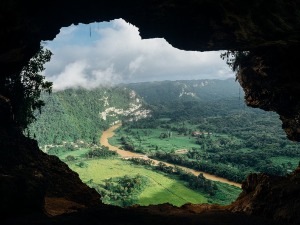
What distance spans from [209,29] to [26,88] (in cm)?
2462

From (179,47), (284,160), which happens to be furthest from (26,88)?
(284,160)

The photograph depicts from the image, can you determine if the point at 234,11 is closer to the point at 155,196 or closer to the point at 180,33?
the point at 180,33

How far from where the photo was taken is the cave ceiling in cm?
2304

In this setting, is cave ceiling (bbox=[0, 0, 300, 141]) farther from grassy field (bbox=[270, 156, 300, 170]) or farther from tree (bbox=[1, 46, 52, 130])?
grassy field (bbox=[270, 156, 300, 170])

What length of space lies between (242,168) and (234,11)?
142612 mm

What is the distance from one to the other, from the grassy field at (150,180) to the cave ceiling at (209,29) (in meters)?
84.2

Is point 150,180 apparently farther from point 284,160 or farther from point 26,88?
point 26,88

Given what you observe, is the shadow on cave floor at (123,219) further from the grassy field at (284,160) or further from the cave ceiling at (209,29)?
the grassy field at (284,160)

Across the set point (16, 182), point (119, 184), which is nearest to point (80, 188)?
point (16, 182)

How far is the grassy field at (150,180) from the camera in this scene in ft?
392

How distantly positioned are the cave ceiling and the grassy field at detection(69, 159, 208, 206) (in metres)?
84.2

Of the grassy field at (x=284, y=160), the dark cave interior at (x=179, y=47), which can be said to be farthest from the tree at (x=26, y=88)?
the grassy field at (x=284, y=160)

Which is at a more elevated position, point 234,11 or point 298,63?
point 234,11

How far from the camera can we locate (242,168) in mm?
156750
